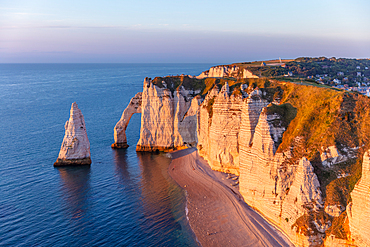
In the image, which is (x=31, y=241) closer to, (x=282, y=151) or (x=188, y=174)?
(x=188, y=174)

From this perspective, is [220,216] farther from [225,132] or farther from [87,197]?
[87,197]

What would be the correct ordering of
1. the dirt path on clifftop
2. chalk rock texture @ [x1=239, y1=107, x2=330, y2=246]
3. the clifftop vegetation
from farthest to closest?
the dirt path on clifftop
chalk rock texture @ [x1=239, y1=107, x2=330, y2=246]
the clifftop vegetation

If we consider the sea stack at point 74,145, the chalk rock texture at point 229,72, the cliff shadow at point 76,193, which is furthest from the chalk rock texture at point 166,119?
the chalk rock texture at point 229,72

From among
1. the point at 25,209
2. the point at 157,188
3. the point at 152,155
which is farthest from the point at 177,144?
the point at 25,209

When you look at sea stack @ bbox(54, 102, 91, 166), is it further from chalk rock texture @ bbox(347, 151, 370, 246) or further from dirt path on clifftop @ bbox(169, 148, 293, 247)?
chalk rock texture @ bbox(347, 151, 370, 246)

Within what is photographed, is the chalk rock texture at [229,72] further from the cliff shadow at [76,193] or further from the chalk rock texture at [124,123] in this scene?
the cliff shadow at [76,193]

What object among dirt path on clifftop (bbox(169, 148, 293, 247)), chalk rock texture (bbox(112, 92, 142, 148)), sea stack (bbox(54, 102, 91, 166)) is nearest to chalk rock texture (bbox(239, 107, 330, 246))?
dirt path on clifftop (bbox(169, 148, 293, 247))
